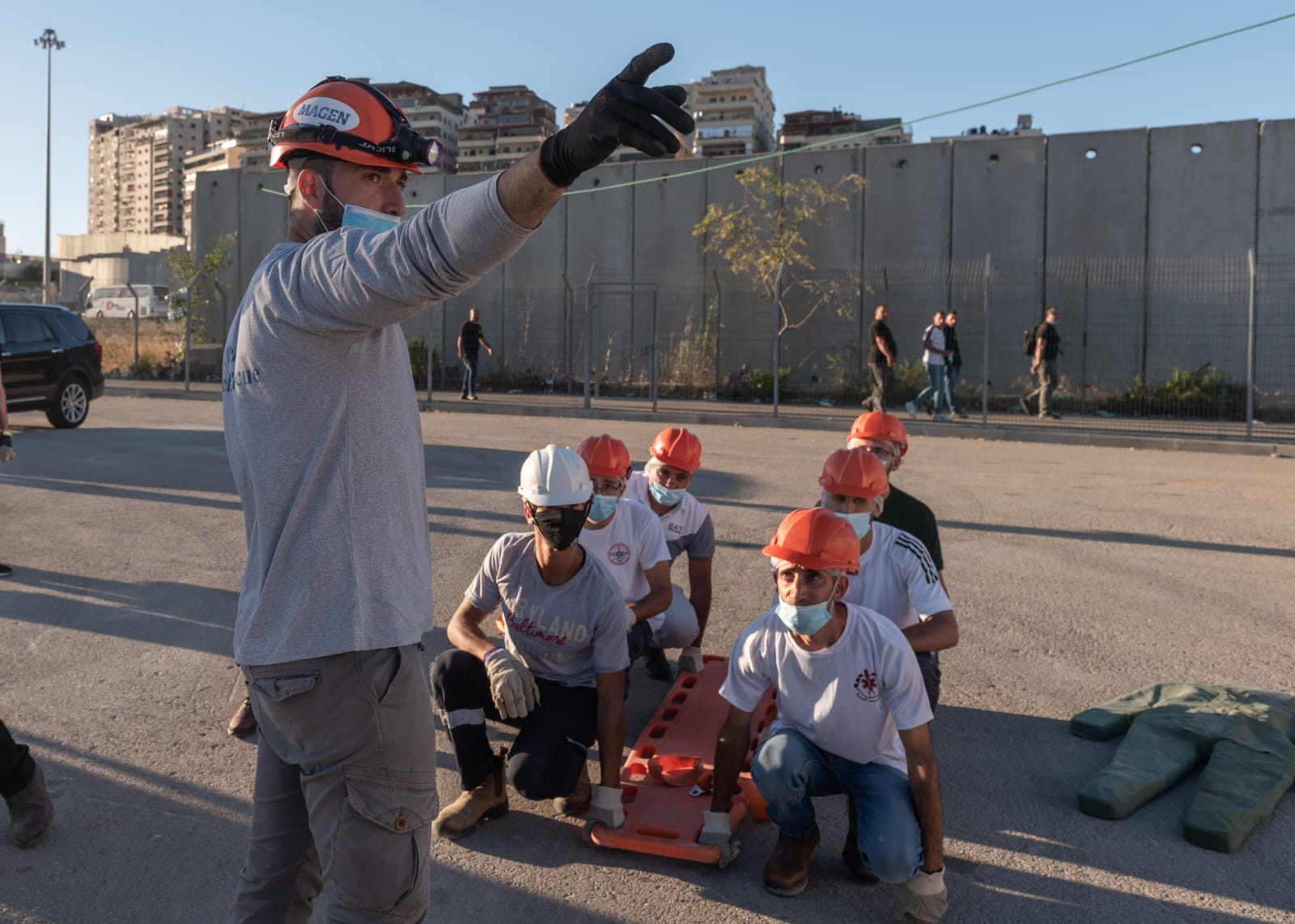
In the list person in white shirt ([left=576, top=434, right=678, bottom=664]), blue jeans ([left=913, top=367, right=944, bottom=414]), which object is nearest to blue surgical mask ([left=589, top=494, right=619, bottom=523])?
person in white shirt ([left=576, top=434, right=678, bottom=664])

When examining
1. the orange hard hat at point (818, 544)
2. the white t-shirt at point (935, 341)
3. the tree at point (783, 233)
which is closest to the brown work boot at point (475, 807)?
the orange hard hat at point (818, 544)

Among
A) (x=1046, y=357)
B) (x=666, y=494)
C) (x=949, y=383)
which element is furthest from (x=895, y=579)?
(x=949, y=383)

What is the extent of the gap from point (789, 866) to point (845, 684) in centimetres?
61

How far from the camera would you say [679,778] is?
424 centimetres

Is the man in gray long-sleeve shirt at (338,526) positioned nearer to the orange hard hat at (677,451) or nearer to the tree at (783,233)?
the orange hard hat at (677,451)

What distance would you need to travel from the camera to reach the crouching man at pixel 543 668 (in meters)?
3.89

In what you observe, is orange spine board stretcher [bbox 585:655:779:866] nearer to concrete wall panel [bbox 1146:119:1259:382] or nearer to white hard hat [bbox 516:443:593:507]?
white hard hat [bbox 516:443:593:507]

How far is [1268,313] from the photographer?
65.9ft

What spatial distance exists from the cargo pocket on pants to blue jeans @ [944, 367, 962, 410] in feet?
59.1

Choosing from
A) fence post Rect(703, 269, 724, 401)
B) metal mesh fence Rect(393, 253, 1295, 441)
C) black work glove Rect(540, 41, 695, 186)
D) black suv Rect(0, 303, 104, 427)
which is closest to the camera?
black work glove Rect(540, 41, 695, 186)

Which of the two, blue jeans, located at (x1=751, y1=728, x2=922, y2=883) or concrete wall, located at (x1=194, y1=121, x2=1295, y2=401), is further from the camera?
concrete wall, located at (x1=194, y1=121, x2=1295, y2=401)

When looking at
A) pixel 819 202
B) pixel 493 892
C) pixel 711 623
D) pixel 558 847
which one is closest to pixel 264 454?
pixel 493 892

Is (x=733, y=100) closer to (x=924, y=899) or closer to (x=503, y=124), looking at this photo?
(x=503, y=124)

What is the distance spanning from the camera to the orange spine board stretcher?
12.2 ft
